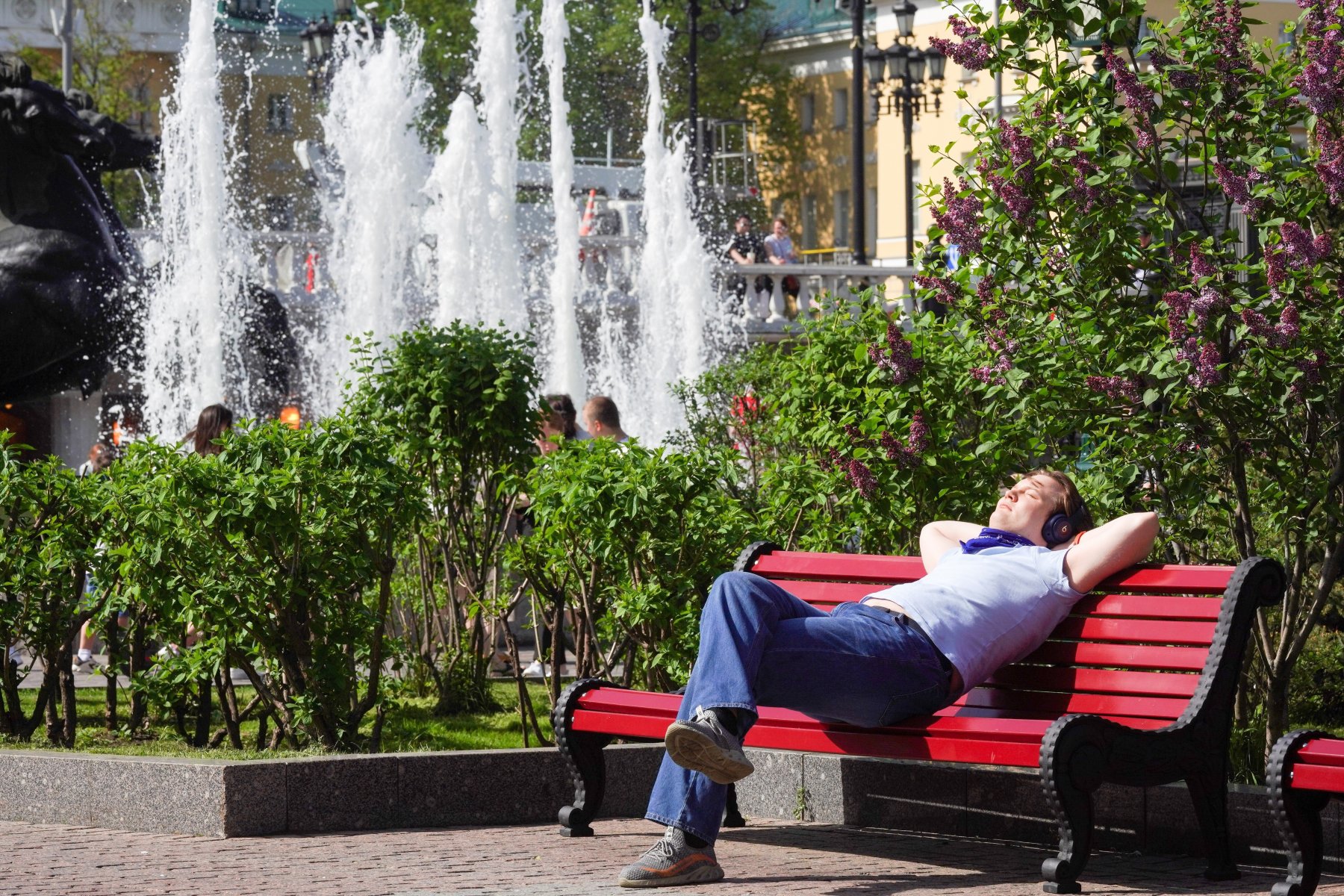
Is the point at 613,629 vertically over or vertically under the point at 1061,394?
under

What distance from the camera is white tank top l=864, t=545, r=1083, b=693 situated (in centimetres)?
612

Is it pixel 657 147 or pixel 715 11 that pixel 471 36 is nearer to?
pixel 715 11

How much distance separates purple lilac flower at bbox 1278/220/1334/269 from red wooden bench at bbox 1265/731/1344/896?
1593mm

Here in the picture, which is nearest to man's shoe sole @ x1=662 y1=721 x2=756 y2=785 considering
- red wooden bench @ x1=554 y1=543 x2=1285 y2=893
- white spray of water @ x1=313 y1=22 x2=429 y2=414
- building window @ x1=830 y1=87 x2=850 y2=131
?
red wooden bench @ x1=554 y1=543 x2=1285 y2=893

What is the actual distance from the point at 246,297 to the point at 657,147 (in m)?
24.0

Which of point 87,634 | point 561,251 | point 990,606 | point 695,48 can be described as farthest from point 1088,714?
point 695,48

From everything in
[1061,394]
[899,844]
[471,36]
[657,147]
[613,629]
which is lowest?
[899,844]

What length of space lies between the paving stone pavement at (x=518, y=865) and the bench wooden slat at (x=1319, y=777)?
0.43m

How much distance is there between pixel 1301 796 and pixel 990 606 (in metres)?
1.06

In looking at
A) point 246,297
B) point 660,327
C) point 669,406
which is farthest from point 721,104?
point 246,297

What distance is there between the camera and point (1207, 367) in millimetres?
6461

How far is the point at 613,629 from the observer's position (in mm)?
7820

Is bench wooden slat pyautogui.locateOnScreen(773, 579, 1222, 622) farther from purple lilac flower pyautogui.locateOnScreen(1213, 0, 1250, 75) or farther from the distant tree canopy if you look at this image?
the distant tree canopy

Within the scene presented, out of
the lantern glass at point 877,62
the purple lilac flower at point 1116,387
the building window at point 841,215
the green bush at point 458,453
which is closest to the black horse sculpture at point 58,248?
the green bush at point 458,453
